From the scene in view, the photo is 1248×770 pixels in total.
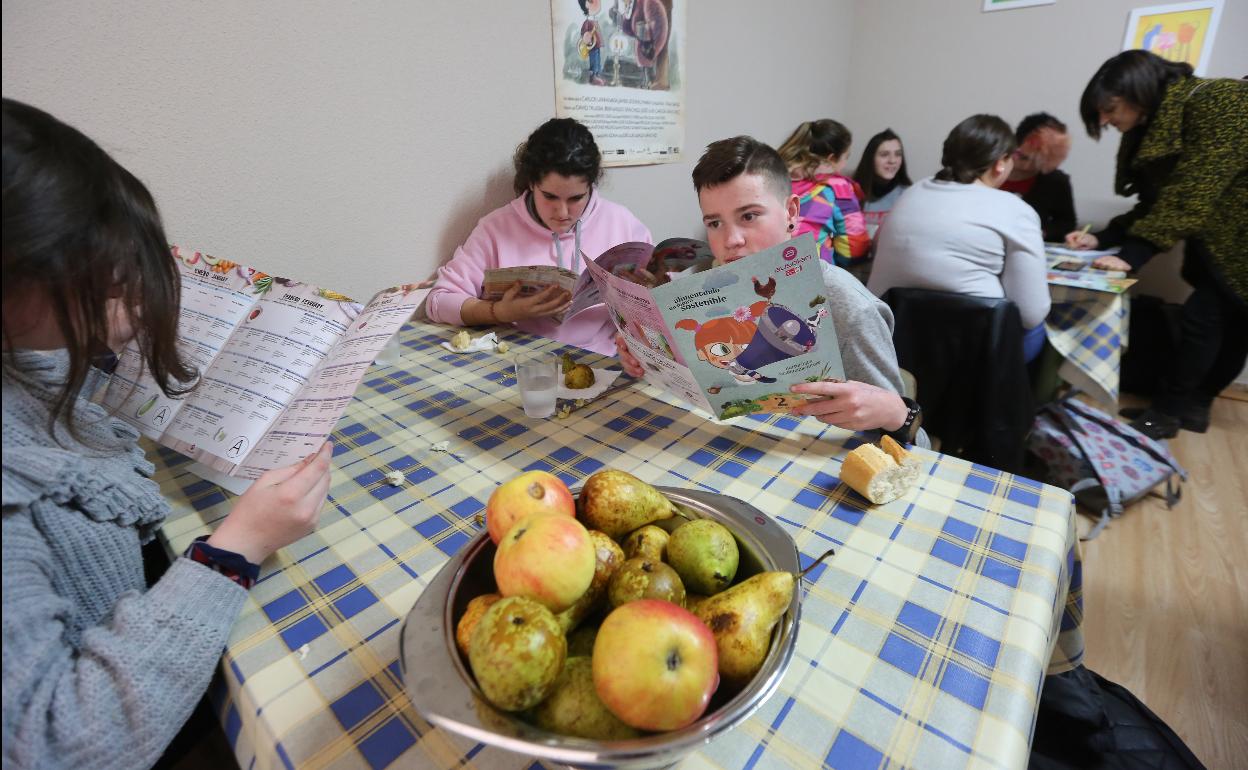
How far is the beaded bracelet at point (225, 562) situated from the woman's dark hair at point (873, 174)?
3688 mm

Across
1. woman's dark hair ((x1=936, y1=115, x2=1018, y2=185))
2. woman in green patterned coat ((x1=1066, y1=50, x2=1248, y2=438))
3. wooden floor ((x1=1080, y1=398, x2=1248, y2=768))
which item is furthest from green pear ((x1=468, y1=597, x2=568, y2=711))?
woman in green patterned coat ((x1=1066, y1=50, x2=1248, y2=438))

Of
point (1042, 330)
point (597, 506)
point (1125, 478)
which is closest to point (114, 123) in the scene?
point (597, 506)

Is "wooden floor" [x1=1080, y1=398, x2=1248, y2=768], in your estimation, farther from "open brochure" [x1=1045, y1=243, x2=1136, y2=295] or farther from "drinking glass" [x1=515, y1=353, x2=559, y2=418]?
"drinking glass" [x1=515, y1=353, x2=559, y2=418]

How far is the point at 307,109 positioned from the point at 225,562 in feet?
3.85

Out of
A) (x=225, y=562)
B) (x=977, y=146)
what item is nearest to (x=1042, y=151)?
(x=977, y=146)

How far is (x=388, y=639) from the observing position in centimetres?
54

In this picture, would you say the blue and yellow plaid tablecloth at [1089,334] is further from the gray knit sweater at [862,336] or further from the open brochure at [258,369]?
the open brochure at [258,369]

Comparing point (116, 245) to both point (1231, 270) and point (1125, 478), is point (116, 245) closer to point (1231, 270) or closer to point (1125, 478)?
point (1125, 478)

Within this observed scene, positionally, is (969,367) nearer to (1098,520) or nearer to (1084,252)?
(1098,520)

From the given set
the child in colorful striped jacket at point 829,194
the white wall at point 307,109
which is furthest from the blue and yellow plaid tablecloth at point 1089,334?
the white wall at point 307,109

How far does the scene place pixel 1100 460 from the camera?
1862mm

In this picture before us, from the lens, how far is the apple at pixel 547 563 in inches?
16.0

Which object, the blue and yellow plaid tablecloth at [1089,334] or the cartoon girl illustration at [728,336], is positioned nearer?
the cartoon girl illustration at [728,336]

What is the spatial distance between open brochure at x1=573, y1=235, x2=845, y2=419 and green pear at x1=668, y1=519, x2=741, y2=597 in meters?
0.33
